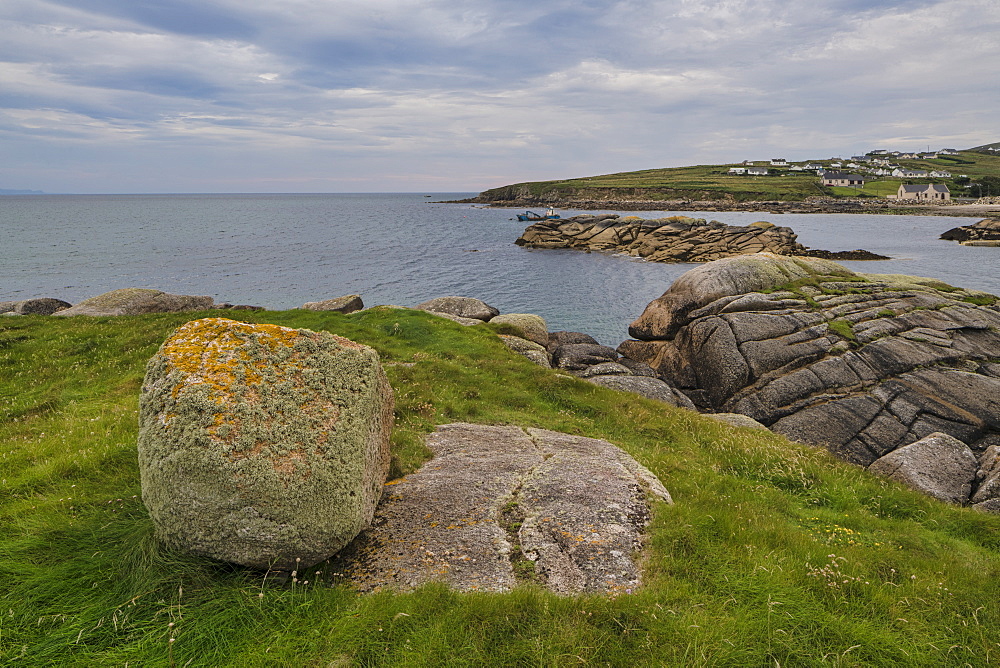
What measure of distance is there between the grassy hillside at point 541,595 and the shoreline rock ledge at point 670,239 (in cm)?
8229

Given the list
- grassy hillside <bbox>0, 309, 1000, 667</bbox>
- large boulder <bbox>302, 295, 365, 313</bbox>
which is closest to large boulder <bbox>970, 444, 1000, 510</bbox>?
grassy hillside <bbox>0, 309, 1000, 667</bbox>

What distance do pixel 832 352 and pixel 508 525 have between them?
2339 centimetres

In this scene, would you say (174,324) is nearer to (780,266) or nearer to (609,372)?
(609,372)

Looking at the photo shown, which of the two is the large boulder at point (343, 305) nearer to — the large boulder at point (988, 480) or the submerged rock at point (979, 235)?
the large boulder at point (988, 480)

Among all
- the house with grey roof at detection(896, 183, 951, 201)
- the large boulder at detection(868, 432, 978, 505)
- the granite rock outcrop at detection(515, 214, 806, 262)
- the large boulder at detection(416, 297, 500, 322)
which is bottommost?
the large boulder at detection(868, 432, 978, 505)

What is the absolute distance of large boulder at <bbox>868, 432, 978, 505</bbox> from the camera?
13.6 m

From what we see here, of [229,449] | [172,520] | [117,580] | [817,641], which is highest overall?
[229,449]

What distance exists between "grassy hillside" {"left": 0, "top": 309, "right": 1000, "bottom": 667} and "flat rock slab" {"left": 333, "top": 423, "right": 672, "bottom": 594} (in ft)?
1.42

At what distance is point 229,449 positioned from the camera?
237 inches

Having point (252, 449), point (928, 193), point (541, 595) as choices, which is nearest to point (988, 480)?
point (541, 595)

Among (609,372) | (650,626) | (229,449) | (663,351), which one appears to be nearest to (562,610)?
(650,626)

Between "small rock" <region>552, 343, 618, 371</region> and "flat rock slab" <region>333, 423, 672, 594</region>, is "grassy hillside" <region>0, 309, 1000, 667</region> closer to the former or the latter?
"flat rock slab" <region>333, 423, 672, 594</region>

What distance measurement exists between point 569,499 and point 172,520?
5787 millimetres

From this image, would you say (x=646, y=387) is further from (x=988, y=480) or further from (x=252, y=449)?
(x=252, y=449)
